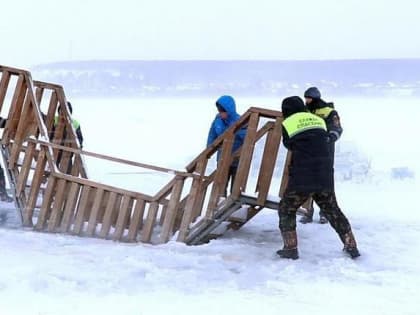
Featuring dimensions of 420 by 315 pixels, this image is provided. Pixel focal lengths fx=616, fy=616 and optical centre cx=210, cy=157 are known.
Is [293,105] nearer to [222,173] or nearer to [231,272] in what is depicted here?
[222,173]

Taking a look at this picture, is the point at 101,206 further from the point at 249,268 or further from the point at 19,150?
the point at 249,268

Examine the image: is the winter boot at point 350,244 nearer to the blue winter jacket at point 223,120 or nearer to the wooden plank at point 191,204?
the wooden plank at point 191,204

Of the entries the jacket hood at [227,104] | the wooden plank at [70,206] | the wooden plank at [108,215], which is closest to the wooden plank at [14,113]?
the wooden plank at [70,206]

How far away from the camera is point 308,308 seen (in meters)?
4.10

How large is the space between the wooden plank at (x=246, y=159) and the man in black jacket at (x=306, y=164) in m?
0.47

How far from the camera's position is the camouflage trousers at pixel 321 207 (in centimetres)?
527

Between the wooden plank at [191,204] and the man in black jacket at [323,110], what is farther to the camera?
the wooden plank at [191,204]

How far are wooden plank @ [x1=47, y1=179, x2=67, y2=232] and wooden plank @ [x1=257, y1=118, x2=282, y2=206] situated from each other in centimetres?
221

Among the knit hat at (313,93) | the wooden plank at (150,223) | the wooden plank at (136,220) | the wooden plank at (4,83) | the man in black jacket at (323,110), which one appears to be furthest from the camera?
the wooden plank at (4,83)

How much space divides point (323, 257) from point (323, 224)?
135 cm

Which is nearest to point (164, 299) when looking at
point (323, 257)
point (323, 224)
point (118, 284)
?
point (118, 284)

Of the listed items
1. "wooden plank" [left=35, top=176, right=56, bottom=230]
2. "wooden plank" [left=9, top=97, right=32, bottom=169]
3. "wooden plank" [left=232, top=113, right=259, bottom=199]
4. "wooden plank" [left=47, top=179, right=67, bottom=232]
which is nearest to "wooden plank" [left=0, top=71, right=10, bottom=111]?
"wooden plank" [left=9, top=97, right=32, bottom=169]

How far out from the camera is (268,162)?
575 centimetres

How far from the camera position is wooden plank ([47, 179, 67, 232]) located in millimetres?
6609
